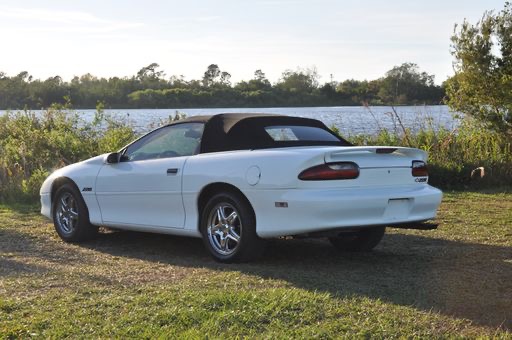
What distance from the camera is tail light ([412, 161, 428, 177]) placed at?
6.80 metres

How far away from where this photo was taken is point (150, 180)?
739cm

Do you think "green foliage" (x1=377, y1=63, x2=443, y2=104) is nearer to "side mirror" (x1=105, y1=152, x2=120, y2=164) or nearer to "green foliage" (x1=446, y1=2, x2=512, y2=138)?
"green foliage" (x1=446, y1=2, x2=512, y2=138)

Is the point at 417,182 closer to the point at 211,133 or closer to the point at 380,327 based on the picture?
the point at 211,133

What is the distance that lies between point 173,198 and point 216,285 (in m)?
1.69

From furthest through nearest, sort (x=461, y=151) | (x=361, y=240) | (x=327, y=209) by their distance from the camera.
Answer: (x=461, y=151)
(x=361, y=240)
(x=327, y=209)

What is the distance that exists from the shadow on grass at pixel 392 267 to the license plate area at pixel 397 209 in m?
0.48

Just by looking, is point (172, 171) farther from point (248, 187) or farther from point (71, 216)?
point (71, 216)

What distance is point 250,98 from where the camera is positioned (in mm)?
38500

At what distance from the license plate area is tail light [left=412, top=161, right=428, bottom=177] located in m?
0.34

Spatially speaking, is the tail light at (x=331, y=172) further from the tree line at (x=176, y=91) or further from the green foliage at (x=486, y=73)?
the tree line at (x=176, y=91)

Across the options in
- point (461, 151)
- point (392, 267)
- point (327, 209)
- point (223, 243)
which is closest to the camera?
point (327, 209)

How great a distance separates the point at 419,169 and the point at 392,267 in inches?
39.7

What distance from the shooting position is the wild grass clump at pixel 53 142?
560 inches

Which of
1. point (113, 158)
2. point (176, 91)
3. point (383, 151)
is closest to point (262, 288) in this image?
point (383, 151)
